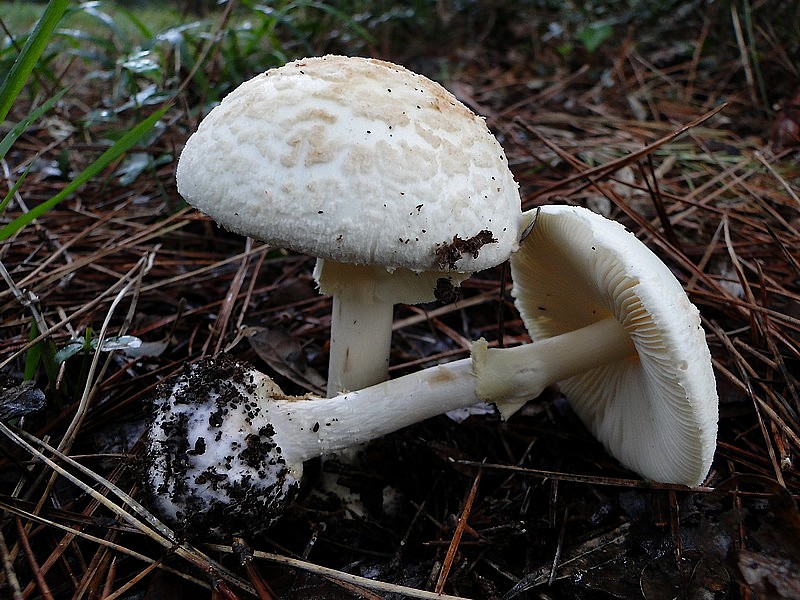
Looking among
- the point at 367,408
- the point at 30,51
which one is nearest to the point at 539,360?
the point at 367,408

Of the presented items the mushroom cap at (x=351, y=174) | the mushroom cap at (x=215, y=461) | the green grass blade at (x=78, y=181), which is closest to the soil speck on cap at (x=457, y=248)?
the mushroom cap at (x=351, y=174)

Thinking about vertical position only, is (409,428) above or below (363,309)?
below

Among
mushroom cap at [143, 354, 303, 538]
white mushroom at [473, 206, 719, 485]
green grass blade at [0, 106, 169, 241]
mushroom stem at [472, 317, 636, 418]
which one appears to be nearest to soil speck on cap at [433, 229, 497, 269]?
white mushroom at [473, 206, 719, 485]

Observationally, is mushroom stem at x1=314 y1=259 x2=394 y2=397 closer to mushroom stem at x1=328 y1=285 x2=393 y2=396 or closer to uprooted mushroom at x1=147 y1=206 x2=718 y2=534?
mushroom stem at x1=328 y1=285 x2=393 y2=396

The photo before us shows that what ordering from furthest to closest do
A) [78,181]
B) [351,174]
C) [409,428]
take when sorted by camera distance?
[409,428]
[78,181]
[351,174]

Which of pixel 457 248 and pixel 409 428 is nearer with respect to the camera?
pixel 457 248

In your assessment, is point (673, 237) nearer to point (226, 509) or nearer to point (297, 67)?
point (297, 67)

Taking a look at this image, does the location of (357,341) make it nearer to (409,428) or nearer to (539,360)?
(409,428)
